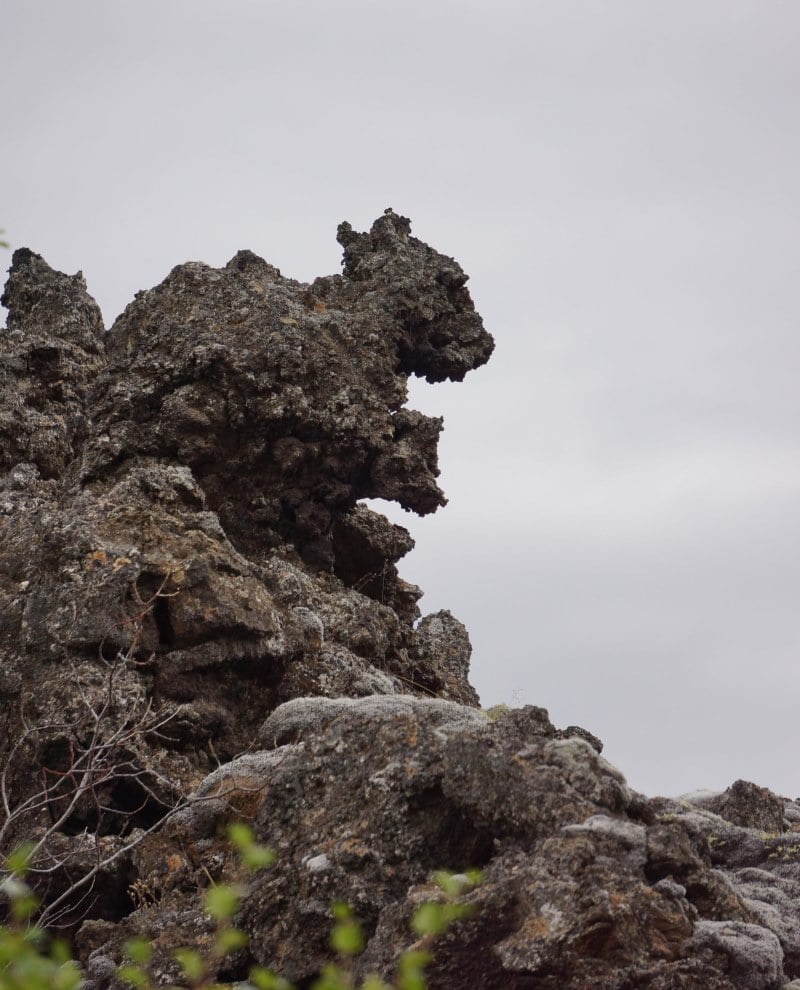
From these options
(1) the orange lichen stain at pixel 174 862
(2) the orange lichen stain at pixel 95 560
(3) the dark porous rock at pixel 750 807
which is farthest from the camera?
(2) the orange lichen stain at pixel 95 560

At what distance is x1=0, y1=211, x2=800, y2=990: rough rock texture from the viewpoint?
798 centimetres

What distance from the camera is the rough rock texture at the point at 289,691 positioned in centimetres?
798

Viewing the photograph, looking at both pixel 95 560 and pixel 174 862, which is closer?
pixel 174 862

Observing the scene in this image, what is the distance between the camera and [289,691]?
16250mm

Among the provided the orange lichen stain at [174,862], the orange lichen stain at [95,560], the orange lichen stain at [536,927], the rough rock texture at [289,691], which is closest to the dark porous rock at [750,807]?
the rough rock texture at [289,691]

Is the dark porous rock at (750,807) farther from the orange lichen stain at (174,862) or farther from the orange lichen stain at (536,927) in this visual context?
the orange lichen stain at (174,862)

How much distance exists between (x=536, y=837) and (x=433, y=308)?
17.2 m

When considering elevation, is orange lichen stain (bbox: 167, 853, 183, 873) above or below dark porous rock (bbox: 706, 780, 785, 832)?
below

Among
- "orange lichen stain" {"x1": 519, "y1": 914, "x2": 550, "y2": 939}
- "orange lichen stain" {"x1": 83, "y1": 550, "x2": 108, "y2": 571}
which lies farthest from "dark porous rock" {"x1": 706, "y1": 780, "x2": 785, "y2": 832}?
"orange lichen stain" {"x1": 83, "y1": 550, "x2": 108, "y2": 571}

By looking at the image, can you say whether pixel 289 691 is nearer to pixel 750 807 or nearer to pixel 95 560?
pixel 95 560

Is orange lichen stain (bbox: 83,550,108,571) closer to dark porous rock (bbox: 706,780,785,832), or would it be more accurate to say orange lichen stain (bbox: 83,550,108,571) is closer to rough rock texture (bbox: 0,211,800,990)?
rough rock texture (bbox: 0,211,800,990)

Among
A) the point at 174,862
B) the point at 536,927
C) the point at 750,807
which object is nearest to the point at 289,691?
the point at 174,862

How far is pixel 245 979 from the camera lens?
861 cm

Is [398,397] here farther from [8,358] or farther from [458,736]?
[458,736]
